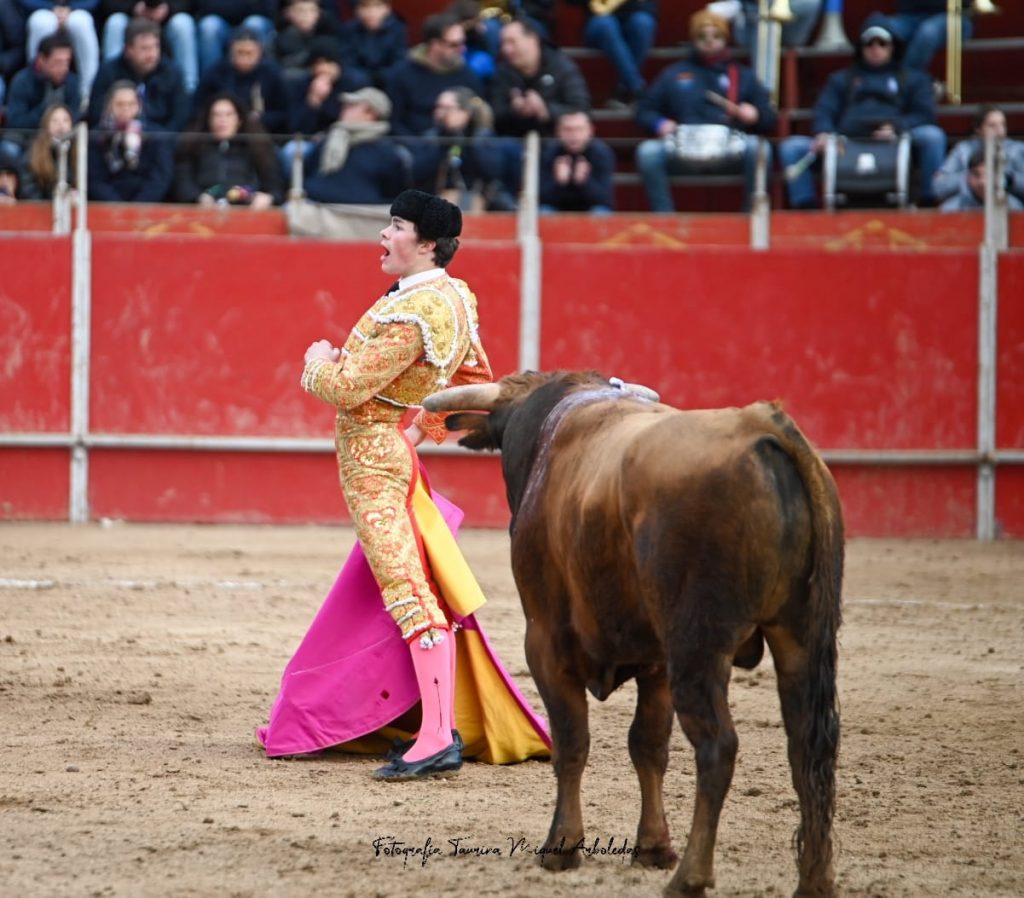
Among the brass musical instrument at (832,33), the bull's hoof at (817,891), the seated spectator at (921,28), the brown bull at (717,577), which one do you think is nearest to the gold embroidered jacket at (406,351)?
the brown bull at (717,577)

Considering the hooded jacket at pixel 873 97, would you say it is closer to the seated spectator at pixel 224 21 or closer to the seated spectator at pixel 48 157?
the seated spectator at pixel 224 21

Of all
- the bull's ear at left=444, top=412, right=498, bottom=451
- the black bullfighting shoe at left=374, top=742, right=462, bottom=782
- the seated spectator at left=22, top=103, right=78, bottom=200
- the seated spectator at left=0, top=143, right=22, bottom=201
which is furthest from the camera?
the seated spectator at left=0, top=143, right=22, bottom=201

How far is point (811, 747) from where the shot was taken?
343 cm

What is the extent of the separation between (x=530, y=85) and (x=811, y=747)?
9165mm

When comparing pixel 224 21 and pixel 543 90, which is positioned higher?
pixel 224 21

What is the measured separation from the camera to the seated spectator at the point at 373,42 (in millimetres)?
12516

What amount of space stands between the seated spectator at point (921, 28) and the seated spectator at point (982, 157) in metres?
1.75

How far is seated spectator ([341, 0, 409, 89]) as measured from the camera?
493 inches

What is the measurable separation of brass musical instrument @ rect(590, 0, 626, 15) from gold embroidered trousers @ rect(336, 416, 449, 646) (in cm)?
933

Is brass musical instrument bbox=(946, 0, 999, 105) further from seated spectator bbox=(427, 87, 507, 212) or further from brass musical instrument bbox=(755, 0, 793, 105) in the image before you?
seated spectator bbox=(427, 87, 507, 212)

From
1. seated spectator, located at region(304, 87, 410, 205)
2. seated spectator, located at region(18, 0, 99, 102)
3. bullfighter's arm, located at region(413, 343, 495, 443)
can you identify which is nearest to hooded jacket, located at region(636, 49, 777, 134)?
seated spectator, located at region(304, 87, 410, 205)

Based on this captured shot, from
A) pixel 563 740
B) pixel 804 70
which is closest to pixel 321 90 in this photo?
pixel 804 70

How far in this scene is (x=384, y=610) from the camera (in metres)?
5.09

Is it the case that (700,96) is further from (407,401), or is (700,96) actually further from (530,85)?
(407,401)
